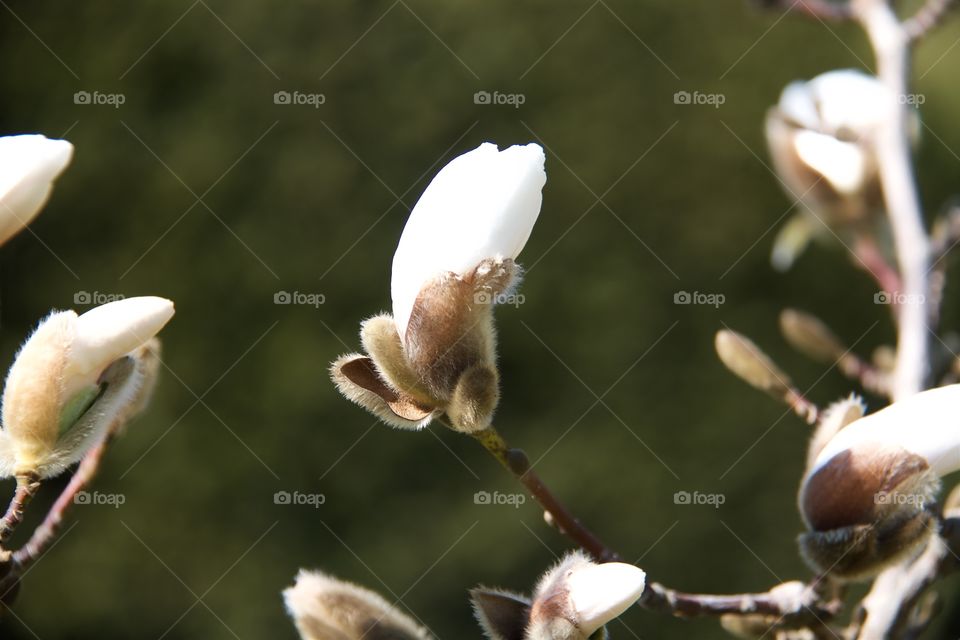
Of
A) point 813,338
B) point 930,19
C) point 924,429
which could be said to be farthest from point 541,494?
point 930,19

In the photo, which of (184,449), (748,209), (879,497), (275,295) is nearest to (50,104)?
(275,295)

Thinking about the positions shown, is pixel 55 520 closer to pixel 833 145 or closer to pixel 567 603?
pixel 567 603

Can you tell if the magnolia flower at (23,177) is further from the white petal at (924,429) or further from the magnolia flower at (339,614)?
the white petal at (924,429)

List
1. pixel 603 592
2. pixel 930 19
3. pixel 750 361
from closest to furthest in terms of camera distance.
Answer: pixel 603 592 → pixel 750 361 → pixel 930 19

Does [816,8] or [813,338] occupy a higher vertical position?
[816,8]

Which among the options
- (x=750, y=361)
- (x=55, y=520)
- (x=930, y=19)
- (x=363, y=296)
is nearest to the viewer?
(x=55, y=520)

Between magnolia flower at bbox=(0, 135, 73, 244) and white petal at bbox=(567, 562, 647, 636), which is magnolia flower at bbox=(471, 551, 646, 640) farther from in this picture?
magnolia flower at bbox=(0, 135, 73, 244)

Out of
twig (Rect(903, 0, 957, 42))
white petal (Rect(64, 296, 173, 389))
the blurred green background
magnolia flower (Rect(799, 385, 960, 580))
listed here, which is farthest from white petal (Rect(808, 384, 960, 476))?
the blurred green background

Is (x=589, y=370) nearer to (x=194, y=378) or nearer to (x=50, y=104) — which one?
(x=194, y=378)
